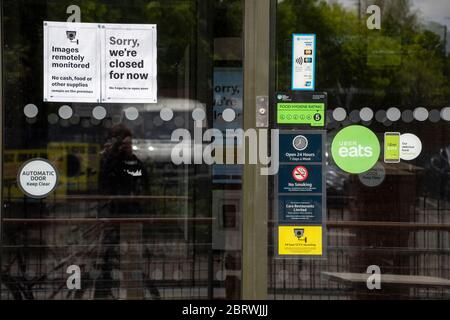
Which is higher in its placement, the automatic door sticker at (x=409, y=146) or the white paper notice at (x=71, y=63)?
the white paper notice at (x=71, y=63)

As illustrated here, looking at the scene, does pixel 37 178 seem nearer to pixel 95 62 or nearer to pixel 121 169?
pixel 121 169

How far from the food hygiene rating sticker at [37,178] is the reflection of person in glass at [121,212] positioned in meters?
0.29

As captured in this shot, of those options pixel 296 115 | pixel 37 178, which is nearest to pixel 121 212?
pixel 37 178

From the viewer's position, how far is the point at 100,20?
4570 millimetres

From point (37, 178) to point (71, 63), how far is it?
70cm

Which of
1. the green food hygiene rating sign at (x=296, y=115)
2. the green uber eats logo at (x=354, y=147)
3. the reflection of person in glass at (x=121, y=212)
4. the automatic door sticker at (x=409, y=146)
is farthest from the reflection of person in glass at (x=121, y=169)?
the automatic door sticker at (x=409, y=146)

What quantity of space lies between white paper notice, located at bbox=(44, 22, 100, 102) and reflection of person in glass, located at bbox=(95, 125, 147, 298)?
301mm

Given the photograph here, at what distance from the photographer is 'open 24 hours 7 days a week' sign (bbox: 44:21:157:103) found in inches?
178

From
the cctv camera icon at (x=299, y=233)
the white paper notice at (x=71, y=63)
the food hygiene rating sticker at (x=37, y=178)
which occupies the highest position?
the white paper notice at (x=71, y=63)

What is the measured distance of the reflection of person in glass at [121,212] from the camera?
4.62 metres

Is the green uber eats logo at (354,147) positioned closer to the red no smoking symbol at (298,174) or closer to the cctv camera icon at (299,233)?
the red no smoking symbol at (298,174)

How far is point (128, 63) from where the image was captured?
14.9 feet

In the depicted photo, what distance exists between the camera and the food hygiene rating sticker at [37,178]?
454 cm
